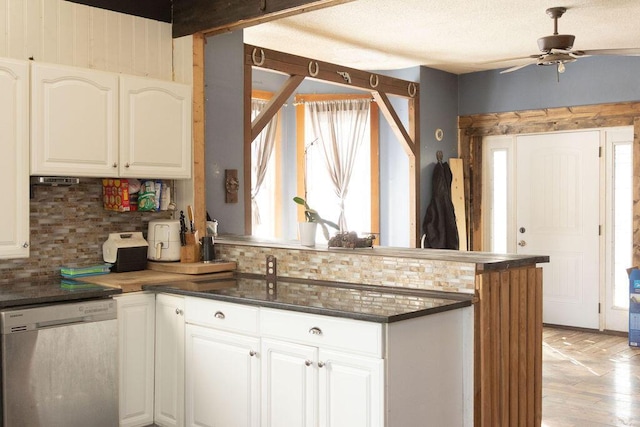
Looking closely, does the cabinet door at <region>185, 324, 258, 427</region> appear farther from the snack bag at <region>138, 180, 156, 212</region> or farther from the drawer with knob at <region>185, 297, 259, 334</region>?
→ the snack bag at <region>138, 180, 156, 212</region>

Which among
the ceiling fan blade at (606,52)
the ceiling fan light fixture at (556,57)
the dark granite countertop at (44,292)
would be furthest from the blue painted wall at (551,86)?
the dark granite countertop at (44,292)

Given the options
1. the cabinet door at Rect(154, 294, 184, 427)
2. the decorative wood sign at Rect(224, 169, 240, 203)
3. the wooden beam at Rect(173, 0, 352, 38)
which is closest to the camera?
the cabinet door at Rect(154, 294, 184, 427)

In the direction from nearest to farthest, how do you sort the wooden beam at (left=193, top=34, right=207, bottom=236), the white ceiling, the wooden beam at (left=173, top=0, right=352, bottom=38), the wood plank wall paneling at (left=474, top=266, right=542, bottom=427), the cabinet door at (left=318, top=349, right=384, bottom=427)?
the cabinet door at (left=318, top=349, right=384, bottom=427)
the wood plank wall paneling at (left=474, top=266, right=542, bottom=427)
the wooden beam at (left=173, top=0, right=352, bottom=38)
the wooden beam at (left=193, top=34, right=207, bottom=236)
the white ceiling

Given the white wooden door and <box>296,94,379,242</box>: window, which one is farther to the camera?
<box>296,94,379,242</box>: window

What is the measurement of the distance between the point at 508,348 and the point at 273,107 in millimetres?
2956

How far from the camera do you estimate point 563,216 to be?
23.2 feet

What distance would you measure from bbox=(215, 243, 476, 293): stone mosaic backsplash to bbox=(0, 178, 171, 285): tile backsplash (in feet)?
2.74

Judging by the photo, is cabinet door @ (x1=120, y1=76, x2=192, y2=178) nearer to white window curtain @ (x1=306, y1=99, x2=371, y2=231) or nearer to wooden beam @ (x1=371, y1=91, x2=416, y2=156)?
wooden beam @ (x1=371, y1=91, x2=416, y2=156)

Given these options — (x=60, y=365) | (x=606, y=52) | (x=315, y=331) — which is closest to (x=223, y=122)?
(x=60, y=365)

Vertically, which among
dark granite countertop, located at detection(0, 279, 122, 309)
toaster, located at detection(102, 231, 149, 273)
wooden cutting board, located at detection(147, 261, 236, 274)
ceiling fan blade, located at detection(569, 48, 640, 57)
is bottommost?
dark granite countertop, located at detection(0, 279, 122, 309)

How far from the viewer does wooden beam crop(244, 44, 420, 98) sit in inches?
211

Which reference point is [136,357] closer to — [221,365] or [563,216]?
[221,365]

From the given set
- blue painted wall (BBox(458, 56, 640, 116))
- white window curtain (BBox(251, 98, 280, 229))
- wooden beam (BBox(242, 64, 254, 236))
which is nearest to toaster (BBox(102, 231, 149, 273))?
wooden beam (BBox(242, 64, 254, 236))

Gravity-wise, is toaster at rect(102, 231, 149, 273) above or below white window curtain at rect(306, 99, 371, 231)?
below
